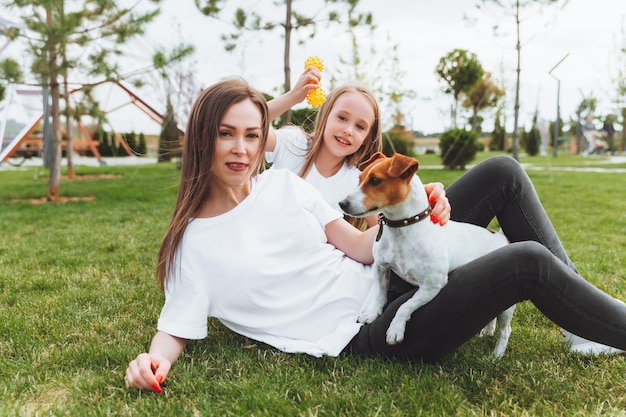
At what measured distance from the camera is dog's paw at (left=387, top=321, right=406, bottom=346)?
1.96 metres

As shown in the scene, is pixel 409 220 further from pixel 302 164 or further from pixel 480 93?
pixel 480 93

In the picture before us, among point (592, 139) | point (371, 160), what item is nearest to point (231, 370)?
point (371, 160)

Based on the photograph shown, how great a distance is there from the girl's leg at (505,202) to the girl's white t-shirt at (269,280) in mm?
604

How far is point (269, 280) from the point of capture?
210cm

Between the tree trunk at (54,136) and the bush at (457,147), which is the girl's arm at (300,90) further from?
the bush at (457,147)

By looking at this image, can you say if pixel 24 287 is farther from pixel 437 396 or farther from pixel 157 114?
pixel 157 114

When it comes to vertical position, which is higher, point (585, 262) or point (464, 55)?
point (464, 55)

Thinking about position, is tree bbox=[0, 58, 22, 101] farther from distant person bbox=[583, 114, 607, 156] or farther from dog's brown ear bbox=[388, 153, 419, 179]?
distant person bbox=[583, 114, 607, 156]

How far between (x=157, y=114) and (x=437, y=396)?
1396cm

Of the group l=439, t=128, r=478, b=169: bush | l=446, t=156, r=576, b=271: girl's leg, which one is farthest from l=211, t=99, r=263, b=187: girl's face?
l=439, t=128, r=478, b=169: bush

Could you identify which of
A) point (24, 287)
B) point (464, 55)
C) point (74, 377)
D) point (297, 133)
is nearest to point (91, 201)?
point (24, 287)

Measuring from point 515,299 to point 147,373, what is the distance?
4.30ft

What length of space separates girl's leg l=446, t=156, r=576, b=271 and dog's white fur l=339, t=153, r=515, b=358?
0.39 meters

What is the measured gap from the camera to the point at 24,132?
13.4m
